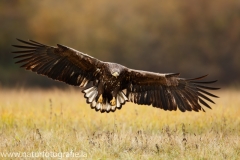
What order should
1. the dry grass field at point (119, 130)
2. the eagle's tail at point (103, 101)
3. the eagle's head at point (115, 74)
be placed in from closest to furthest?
the dry grass field at point (119, 130)
the eagle's head at point (115, 74)
the eagle's tail at point (103, 101)

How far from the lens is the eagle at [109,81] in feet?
26.2

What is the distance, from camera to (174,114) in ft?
30.9

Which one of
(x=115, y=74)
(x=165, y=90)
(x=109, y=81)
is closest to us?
(x=115, y=74)

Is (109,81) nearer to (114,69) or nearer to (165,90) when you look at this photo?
(114,69)

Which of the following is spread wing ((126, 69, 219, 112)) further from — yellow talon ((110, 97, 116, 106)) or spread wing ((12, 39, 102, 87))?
spread wing ((12, 39, 102, 87))

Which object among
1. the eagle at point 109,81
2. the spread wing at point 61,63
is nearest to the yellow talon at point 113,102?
the eagle at point 109,81

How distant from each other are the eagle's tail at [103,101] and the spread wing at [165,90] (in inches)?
8.4

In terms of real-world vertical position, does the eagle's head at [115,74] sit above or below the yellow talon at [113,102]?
above

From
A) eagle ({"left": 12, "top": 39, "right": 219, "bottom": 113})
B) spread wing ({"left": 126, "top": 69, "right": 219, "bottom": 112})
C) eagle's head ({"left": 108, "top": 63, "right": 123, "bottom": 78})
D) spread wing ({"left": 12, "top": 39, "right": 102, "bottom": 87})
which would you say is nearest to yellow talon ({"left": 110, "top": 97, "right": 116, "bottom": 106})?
eagle ({"left": 12, "top": 39, "right": 219, "bottom": 113})

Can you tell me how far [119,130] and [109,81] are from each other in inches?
38.9

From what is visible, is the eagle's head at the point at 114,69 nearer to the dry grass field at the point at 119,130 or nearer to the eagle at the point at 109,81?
the eagle at the point at 109,81

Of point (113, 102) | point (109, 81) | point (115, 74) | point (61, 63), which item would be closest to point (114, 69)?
point (115, 74)

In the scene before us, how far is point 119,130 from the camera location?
827 centimetres

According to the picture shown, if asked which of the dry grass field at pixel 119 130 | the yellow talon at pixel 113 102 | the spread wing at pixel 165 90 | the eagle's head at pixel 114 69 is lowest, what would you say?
the dry grass field at pixel 119 130
